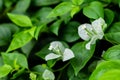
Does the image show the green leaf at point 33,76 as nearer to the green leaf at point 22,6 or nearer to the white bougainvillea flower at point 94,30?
the white bougainvillea flower at point 94,30

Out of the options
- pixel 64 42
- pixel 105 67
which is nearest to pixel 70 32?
pixel 64 42

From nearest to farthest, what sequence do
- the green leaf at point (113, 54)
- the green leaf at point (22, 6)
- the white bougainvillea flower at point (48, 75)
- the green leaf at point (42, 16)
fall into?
the green leaf at point (113, 54) < the white bougainvillea flower at point (48, 75) < the green leaf at point (42, 16) < the green leaf at point (22, 6)

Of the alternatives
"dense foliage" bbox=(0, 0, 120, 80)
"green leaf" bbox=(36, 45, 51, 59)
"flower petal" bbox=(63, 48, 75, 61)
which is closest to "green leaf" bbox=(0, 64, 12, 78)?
"dense foliage" bbox=(0, 0, 120, 80)

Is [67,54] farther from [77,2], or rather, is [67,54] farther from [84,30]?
[77,2]

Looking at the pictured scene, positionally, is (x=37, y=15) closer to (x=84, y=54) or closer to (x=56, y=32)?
(x=56, y=32)

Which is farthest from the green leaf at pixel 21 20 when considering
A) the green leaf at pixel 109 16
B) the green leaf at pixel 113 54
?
the green leaf at pixel 113 54

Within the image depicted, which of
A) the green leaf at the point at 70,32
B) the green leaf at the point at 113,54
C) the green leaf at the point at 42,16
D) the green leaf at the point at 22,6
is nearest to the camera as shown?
the green leaf at the point at 113,54

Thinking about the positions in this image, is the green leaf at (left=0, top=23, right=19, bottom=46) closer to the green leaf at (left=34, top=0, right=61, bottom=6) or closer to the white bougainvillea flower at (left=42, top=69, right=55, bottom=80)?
the green leaf at (left=34, top=0, right=61, bottom=6)
